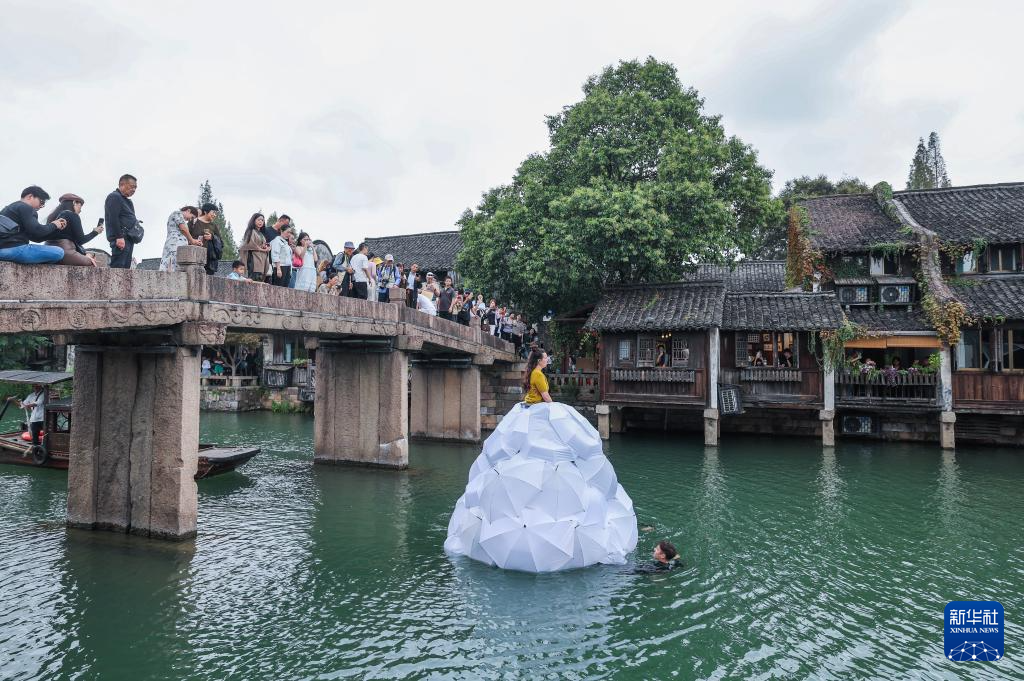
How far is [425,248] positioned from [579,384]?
1679cm

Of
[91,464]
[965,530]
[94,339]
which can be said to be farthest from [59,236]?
[965,530]

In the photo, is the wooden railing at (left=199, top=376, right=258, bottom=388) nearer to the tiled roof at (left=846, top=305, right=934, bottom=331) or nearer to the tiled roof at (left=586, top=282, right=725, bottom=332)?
the tiled roof at (left=586, top=282, right=725, bottom=332)

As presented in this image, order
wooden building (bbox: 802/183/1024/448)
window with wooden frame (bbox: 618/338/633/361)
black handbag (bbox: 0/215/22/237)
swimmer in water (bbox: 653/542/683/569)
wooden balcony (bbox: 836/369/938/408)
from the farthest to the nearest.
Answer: window with wooden frame (bbox: 618/338/633/361), wooden balcony (bbox: 836/369/938/408), wooden building (bbox: 802/183/1024/448), swimmer in water (bbox: 653/542/683/569), black handbag (bbox: 0/215/22/237)

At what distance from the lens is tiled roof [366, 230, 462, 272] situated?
39844mm

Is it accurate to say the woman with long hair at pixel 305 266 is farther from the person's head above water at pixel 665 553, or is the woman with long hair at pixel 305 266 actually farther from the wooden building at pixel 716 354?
the wooden building at pixel 716 354

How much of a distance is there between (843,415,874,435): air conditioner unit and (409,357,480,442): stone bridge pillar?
48.6ft

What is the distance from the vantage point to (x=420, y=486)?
1773cm

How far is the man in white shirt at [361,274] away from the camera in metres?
17.9

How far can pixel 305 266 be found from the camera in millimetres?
15352

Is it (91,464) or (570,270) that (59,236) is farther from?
(570,270)

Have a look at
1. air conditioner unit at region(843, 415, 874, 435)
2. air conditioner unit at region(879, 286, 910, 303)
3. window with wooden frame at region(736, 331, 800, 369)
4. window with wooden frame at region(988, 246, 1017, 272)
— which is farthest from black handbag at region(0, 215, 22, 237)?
window with wooden frame at region(988, 246, 1017, 272)

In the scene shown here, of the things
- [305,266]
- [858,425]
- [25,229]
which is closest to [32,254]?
[25,229]

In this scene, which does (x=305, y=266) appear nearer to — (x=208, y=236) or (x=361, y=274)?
(x=361, y=274)

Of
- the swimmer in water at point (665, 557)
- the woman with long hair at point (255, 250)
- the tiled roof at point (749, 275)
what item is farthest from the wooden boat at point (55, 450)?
the tiled roof at point (749, 275)
